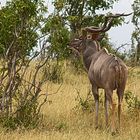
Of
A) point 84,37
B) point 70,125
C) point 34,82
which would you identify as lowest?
point 70,125

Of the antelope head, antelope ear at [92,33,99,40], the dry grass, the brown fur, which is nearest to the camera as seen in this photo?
the dry grass

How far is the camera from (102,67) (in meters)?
9.88

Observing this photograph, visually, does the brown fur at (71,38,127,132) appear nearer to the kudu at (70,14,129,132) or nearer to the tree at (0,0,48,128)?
the kudu at (70,14,129,132)

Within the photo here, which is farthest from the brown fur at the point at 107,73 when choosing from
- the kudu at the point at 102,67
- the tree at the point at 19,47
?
the tree at the point at 19,47

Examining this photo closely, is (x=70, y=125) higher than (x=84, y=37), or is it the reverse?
(x=84, y=37)

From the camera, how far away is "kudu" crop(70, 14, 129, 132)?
9562 mm

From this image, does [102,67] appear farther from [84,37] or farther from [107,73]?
[84,37]

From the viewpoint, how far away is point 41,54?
33.5ft

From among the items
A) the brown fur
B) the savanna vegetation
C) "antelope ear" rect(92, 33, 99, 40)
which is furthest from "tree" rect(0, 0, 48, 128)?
"antelope ear" rect(92, 33, 99, 40)

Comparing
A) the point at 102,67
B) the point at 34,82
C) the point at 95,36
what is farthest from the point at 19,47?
the point at 95,36

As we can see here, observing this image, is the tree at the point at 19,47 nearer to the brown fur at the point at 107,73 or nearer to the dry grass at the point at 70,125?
the dry grass at the point at 70,125

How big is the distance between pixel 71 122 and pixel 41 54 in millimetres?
1585

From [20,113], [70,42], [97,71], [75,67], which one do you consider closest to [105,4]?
[70,42]

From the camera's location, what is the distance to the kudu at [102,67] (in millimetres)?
9562
